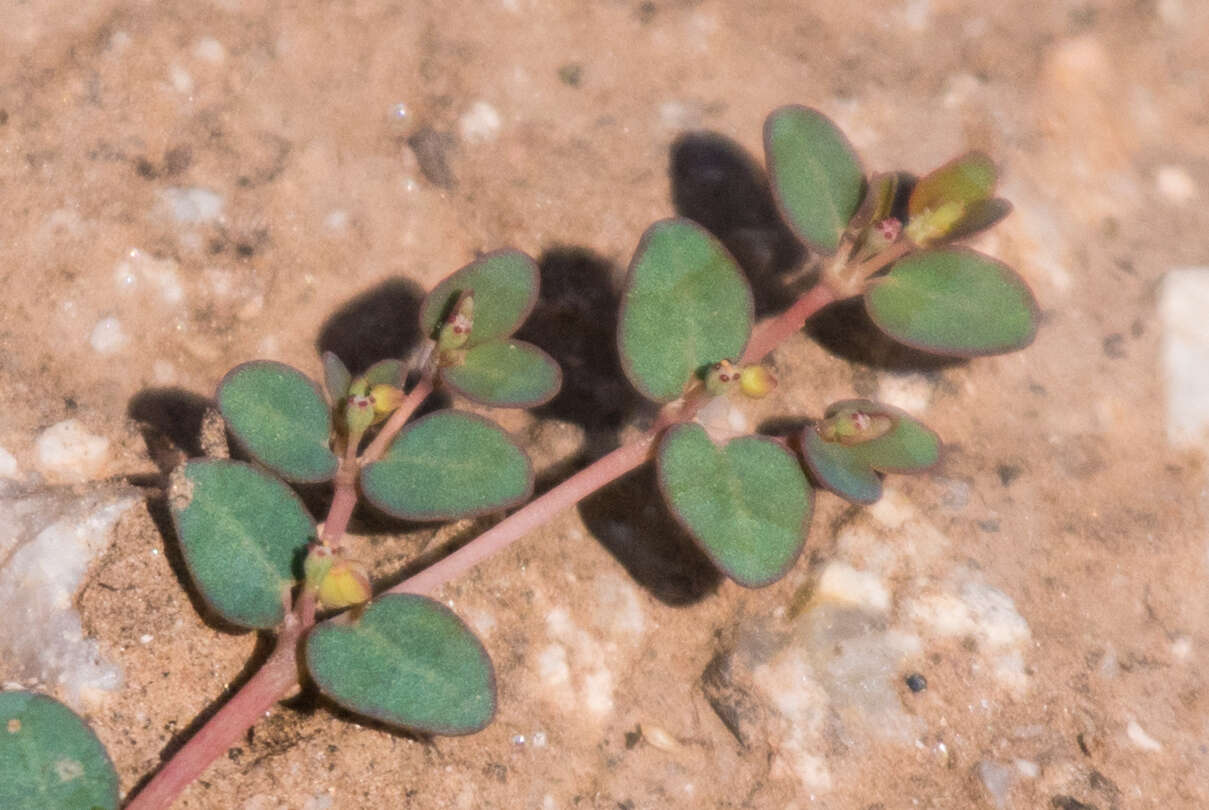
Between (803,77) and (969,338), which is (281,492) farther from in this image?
(803,77)

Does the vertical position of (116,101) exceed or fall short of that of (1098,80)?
it exceeds it

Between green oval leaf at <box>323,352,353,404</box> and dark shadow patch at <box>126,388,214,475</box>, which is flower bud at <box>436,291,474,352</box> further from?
dark shadow patch at <box>126,388,214,475</box>

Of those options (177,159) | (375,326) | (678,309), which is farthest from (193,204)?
(678,309)

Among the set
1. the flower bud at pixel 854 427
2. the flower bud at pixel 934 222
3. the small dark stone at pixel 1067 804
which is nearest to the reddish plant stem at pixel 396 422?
the flower bud at pixel 854 427

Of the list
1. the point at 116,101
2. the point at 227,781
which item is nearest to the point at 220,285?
the point at 116,101

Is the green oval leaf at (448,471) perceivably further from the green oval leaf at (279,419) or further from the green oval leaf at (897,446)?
the green oval leaf at (897,446)

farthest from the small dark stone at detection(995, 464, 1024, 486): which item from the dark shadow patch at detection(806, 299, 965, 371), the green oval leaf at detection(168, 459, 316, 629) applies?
the green oval leaf at detection(168, 459, 316, 629)

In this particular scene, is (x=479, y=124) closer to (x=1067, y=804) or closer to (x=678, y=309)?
(x=678, y=309)
